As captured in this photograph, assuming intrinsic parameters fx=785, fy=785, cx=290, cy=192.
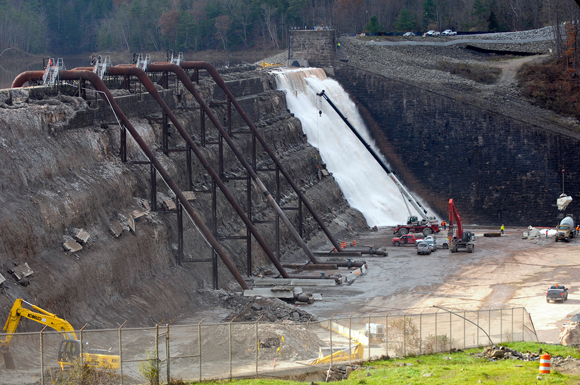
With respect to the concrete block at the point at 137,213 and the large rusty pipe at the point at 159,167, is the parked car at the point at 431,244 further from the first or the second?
the concrete block at the point at 137,213

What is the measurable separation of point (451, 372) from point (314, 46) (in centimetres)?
6219

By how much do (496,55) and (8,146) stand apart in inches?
2739

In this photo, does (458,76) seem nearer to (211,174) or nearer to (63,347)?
(211,174)

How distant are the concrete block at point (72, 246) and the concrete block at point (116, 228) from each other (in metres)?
2.93

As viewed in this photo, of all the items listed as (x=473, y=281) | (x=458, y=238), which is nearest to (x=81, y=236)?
(x=473, y=281)

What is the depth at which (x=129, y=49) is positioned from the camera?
135m

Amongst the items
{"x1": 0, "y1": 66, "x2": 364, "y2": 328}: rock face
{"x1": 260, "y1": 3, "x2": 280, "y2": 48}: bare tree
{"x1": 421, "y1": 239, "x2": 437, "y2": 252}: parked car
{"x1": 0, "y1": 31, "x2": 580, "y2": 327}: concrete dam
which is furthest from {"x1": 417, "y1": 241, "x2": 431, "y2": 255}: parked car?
{"x1": 260, "y1": 3, "x2": 280, "y2": 48}: bare tree

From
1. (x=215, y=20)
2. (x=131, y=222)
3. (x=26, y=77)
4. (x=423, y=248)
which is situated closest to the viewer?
(x=131, y=222)

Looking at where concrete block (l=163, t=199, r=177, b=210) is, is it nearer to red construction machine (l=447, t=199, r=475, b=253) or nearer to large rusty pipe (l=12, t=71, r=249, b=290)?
large rusty pipe (l=12, t=71, r=249, b=290)

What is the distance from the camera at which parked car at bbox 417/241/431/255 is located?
5378 centimetres

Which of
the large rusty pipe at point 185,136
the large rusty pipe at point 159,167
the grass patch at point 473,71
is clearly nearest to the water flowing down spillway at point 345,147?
the grass patch at point 473,71

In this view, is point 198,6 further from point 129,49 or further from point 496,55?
point 496,55

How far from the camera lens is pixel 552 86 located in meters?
77.1

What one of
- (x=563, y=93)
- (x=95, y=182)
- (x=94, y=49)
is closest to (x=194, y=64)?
(x=95, y=182)
